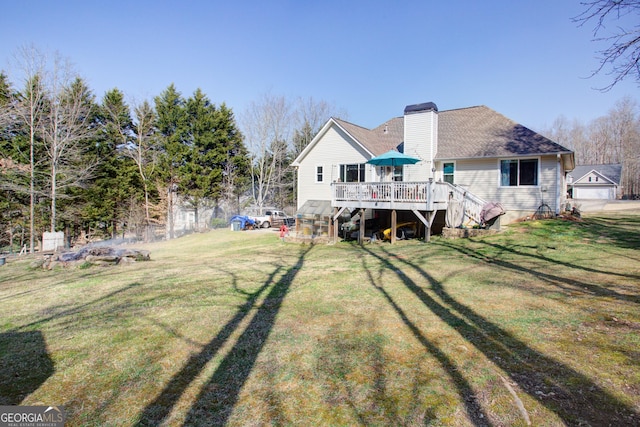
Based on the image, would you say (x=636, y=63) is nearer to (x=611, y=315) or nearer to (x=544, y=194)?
(x=611, y=315)

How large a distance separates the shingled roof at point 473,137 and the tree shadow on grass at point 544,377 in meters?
12.6

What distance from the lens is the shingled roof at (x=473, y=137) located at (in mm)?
15414

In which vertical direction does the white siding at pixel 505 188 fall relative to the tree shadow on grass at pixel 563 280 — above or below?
above

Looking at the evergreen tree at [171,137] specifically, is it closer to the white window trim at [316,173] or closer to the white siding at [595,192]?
the white window trim at [316,173]

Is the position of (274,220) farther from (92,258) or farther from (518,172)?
(518,172)

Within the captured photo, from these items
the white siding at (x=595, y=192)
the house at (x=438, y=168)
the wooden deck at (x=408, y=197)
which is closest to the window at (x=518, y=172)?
the house at (x=438, y=168)

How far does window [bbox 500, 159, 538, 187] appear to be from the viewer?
15.2m

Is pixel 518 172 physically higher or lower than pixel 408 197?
higher

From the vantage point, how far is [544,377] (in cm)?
350

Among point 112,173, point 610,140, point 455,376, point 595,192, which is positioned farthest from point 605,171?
point 112,173

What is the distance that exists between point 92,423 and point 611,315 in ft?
→ 21.7

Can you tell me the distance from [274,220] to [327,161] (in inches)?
361

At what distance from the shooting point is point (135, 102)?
2980 cm

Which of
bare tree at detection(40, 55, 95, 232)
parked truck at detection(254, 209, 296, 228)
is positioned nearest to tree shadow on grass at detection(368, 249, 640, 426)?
parked truck at detection(254, 209, 296, 228)
